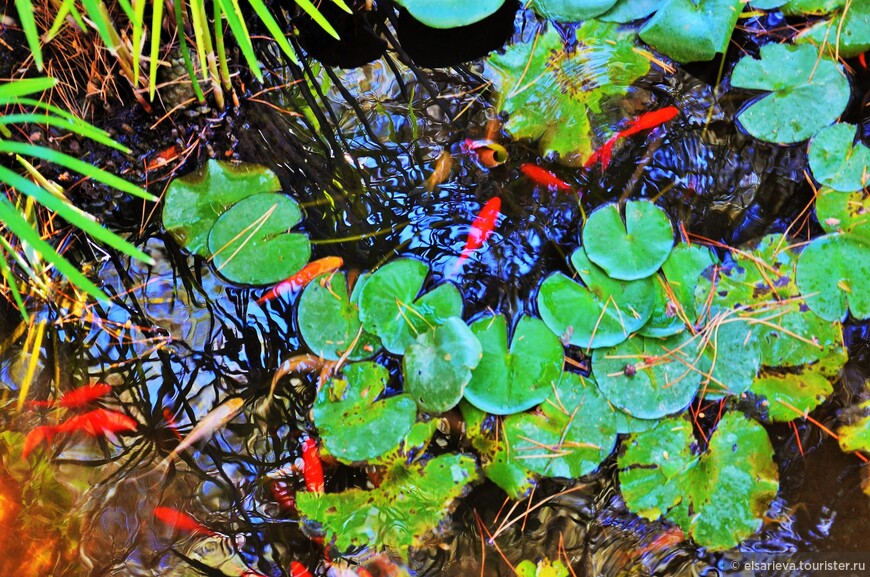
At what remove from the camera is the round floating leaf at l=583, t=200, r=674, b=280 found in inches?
74.7

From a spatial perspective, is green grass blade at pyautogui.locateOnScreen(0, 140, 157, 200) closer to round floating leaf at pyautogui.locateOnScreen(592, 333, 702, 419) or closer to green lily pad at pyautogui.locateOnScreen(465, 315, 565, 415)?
green lily pad at pyautogui.locateOnScreen(465, 315, 565, 415)

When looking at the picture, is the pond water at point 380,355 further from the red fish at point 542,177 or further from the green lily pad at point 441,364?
the green lily pad at point 441,364

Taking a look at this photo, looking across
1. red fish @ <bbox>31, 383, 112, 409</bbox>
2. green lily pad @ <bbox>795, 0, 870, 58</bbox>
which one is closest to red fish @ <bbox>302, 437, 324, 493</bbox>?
red fish @ <bbox>31, 383, 112, 409</bbox>

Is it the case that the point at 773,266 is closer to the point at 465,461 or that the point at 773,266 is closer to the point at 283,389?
the point at 465,461

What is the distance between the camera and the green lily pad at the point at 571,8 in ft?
6.86

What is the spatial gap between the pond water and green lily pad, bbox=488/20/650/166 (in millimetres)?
61

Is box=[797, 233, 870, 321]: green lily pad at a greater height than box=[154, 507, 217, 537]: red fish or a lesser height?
greater

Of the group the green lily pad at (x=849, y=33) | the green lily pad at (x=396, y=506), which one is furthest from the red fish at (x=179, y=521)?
the green lily pad at (x=849, y=33)

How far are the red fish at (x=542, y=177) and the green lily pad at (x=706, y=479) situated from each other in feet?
2.82

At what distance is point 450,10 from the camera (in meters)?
2.04

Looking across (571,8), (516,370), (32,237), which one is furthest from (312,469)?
(571,8)

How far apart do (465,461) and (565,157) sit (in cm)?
109

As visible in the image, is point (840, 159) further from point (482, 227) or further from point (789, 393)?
point (482, 227)

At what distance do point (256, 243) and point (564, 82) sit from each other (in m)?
1.20
